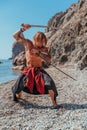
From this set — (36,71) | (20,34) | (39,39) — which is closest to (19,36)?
A: (20,34)

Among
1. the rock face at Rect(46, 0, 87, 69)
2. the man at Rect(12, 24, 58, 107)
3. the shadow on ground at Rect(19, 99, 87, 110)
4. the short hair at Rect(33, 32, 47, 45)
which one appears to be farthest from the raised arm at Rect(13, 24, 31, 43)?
the rock face at Rect(46, 0, 87, 69)

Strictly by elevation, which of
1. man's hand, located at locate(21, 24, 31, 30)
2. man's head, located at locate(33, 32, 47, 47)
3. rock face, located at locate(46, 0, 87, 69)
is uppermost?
man's hand, located at locate(21, 24, 31, 30)

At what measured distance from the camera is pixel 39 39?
27.6 feet

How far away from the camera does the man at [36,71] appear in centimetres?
827

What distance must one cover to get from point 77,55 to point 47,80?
15.3 meters

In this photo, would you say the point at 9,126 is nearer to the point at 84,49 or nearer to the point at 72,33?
the point at 84,49

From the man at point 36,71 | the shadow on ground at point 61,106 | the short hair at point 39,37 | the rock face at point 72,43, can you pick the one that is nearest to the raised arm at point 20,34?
the man at point 36,71

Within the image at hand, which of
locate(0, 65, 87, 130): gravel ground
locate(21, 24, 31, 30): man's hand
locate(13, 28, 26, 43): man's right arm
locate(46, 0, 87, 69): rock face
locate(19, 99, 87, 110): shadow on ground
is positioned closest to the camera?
locate(0, 65, 87, 130): gravel ground

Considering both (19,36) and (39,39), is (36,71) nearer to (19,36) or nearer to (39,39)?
(39,39)

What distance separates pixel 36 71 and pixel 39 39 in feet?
2.58

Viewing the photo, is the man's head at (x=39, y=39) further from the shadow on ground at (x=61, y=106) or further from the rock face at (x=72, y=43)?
the rock face at (x=72, y=43)

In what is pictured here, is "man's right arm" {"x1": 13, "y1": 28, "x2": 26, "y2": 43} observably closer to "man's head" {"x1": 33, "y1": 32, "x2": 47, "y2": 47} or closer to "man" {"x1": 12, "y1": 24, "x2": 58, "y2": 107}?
"man" {"x1": 12, "y1": 24, "x2": 58, "y2": 107}

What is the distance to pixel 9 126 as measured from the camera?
675cm

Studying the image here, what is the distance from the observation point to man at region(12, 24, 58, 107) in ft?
27.1
